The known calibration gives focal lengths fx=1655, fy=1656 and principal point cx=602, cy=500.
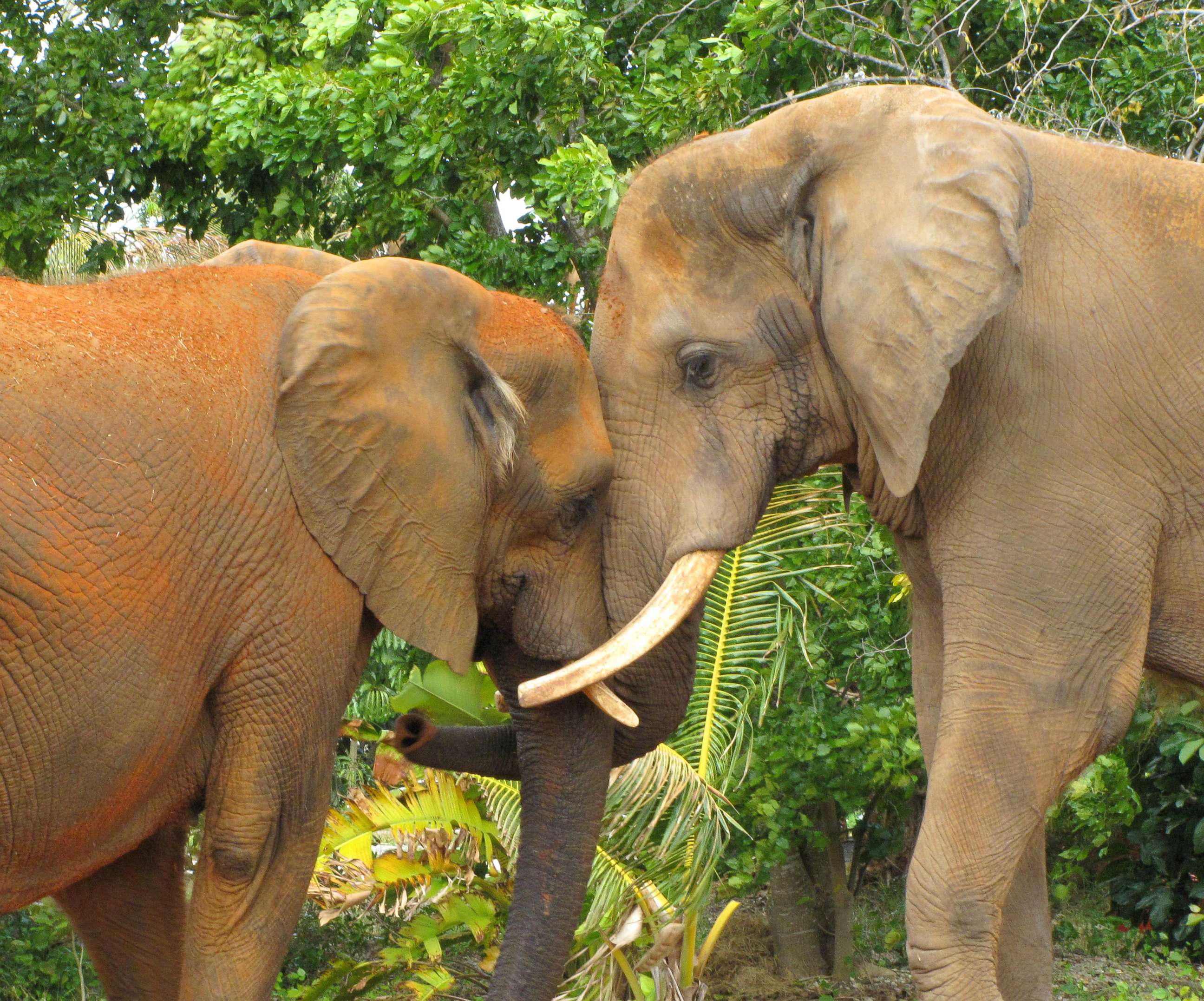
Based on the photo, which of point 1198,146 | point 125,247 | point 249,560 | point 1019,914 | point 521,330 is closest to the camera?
point 249,560

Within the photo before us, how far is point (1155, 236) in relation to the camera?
421cm

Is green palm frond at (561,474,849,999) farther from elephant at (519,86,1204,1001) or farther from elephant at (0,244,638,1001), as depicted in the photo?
elephant at (519,86,1204,1001)

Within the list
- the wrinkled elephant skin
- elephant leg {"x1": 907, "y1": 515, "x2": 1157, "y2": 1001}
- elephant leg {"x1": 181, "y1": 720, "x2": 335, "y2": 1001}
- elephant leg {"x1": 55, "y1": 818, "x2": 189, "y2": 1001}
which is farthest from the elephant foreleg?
elephant leg {"x1": 907, "y1": 515, "x2": 1157, "y2": 1001}

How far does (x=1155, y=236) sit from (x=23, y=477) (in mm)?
2801

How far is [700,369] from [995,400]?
0.81 meters

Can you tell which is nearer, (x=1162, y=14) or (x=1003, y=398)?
(x=1003, y=398)

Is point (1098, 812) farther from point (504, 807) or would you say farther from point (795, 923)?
point (504, 807)

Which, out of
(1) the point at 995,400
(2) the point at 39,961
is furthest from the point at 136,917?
(1) the point at 995,400

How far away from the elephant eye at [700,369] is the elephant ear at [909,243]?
34cm

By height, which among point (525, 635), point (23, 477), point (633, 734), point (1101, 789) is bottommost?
point (1101, 789)

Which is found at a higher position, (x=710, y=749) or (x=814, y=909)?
(x=710, y=749)

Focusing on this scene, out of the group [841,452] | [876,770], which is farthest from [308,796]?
[876,770]

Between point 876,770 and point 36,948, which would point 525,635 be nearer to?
point 876,770

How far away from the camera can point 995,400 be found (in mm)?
4199
